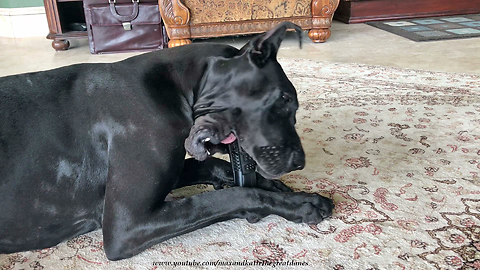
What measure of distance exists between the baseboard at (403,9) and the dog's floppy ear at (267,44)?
14.1ft

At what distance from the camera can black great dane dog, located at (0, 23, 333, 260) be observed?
1.10 metres

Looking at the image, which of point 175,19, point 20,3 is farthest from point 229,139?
point 20,3

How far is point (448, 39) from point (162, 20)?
Answer: 259cm

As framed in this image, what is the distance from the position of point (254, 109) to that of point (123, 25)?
3.07 metres

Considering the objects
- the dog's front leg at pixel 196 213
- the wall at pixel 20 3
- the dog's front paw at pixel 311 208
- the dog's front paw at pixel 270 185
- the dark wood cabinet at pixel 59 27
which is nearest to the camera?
the dog's front leg at pixel 196 213

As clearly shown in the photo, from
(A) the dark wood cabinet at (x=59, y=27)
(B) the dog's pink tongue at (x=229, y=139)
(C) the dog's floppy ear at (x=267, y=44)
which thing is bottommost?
(A) the dark wood cabinet at (x=59, y=27)

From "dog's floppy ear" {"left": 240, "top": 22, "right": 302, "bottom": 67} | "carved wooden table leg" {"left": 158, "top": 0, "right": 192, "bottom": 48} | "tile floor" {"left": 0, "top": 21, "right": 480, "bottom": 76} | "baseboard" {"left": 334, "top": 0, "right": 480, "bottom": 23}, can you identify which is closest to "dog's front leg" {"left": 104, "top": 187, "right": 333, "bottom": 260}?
"dog's floppy ear" {"left": 240, "top": 22, "right": 302, "bottom": 67}

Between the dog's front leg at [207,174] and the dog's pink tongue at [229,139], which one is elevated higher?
the dog's pink tongue at [229,139]

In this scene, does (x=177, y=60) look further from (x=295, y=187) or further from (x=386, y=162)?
(x=386, y=162)

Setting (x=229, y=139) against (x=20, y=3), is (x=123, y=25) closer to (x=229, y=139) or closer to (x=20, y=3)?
(x=20, y=3)

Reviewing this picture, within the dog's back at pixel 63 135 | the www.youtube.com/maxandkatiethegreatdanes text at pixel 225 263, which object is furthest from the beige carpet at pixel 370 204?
the dog's back at pixel 63 135

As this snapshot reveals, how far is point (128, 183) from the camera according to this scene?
110cm

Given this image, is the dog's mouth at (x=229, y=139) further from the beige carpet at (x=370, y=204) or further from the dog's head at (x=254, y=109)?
the beige carpet at (x=370, y=204)

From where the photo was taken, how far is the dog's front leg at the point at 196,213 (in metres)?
1.10
